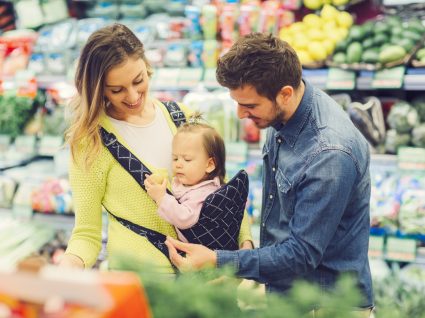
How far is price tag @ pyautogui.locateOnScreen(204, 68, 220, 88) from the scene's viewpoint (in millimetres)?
3161

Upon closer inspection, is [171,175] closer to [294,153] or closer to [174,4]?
[294,153]

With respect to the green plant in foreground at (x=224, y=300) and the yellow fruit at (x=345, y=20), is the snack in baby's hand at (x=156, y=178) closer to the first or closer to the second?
the green plant in foreground at (x=224, y=300)

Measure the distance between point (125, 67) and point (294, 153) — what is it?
58 cm

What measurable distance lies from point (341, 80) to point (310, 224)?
5.12ft

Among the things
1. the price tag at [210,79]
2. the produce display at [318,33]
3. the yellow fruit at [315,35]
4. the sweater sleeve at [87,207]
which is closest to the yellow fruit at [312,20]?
the produce display at [318,33]

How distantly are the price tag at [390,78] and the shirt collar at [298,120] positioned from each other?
129cm

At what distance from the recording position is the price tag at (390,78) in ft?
9.26

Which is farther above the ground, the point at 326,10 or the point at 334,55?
the point at 326,10

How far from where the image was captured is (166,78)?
3240mm

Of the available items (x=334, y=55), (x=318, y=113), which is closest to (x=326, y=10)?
(x=334, y=55)

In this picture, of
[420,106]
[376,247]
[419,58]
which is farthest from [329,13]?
[376,247]

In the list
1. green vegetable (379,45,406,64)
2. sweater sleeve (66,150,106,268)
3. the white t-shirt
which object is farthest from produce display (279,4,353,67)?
sweater sleeve (66,150,106,268)

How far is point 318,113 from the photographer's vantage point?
165 centimetres

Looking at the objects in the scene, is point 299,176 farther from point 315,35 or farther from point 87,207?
point 315,35
